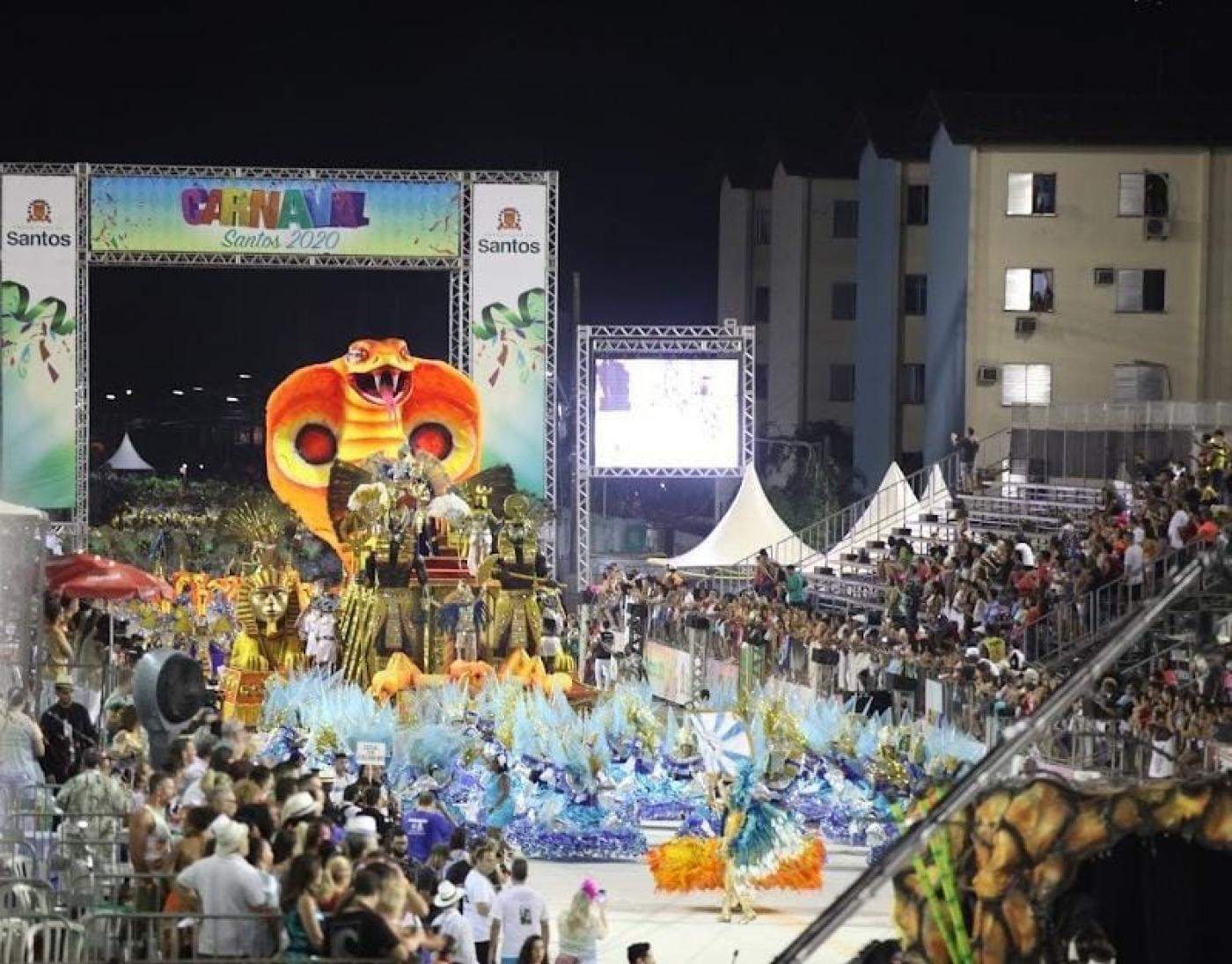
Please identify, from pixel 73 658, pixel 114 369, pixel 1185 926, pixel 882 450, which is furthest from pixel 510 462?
pixel 114 369

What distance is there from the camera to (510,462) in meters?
42.2

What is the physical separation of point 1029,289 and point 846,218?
1702cm

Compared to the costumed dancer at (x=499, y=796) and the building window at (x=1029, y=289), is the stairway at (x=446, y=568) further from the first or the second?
the building window at (x=1029, y=289)

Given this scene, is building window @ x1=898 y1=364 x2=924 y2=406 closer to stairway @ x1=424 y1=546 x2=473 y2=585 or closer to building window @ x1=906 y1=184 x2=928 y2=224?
building window @ x1=906 y1=184 x2=928 y2=224

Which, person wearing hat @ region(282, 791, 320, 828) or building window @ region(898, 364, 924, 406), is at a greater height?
building window @ region(898, 364, 924, 406)

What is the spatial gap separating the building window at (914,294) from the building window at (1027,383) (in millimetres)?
8029

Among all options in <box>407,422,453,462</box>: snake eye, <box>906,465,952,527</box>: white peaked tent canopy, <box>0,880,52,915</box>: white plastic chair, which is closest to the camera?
<box>0,880,52,915</box>: white plastic chair

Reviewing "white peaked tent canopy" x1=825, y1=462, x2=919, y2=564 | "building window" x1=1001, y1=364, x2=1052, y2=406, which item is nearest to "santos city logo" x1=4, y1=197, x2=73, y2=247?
"white peaked tent canopy" x1=825, y1=462, x2=919, y2=564

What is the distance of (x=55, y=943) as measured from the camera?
12.2 meters

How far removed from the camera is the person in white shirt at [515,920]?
15008mm

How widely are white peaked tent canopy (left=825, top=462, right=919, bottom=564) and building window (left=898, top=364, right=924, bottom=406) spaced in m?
12.2

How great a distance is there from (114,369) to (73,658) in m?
57.2

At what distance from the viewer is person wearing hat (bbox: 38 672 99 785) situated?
17.6 meters

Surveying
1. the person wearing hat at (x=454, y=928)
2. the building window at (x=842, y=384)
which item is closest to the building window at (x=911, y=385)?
the building window at (x=842, y=384)
